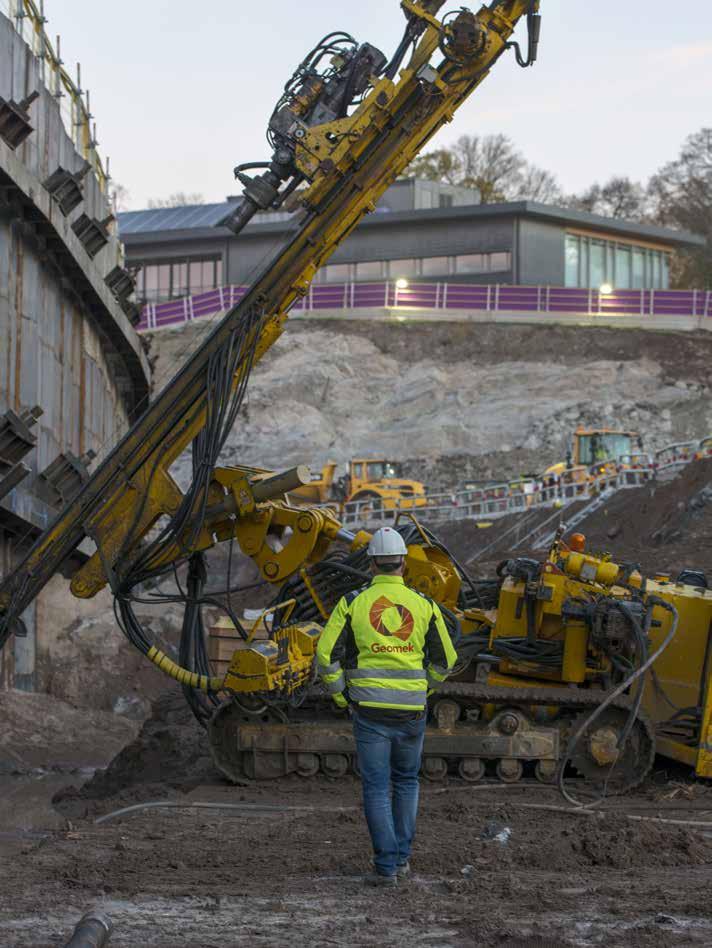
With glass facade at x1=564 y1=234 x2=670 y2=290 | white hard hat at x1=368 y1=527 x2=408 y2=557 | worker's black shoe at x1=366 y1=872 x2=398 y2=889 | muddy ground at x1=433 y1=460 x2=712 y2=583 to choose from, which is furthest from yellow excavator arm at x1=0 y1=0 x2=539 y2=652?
glass facade at x1=564 y1=234 x2=670 y2=290

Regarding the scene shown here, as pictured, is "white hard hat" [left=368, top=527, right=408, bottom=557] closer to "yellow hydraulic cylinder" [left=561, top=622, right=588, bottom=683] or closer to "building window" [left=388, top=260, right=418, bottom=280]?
"yellow hydraulic cylinder" [left=561, top=622, right=588, bottom=683]

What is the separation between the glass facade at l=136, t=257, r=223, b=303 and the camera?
61.1 meters

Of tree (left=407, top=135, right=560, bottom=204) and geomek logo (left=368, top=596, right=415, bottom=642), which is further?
tree (left=407, top=135, right=560, bottom=204)

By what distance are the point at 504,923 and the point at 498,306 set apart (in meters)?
47.6

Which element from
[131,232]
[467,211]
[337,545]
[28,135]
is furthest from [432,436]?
[337,545]

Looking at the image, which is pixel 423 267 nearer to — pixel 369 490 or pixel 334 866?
pixel 369 490

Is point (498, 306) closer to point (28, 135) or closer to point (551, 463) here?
point (551, 463)

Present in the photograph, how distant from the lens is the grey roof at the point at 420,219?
55.8 meters

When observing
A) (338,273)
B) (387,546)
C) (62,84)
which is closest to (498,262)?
(338,273)

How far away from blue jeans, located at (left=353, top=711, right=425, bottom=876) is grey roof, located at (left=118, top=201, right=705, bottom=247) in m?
48.9

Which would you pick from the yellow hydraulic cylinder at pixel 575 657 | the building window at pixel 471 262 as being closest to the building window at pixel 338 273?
the building window at pixel 471 262

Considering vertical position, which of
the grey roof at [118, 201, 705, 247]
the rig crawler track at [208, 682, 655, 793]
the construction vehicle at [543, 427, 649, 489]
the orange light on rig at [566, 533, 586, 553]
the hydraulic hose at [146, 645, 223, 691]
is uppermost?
the grey roof at [118, 201, 705, 247]

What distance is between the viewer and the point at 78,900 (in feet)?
21.4

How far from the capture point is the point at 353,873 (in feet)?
23.9
